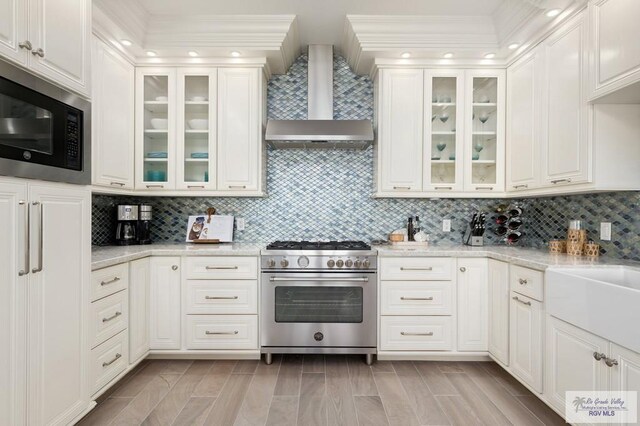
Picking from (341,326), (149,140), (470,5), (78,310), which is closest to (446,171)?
(470,5)

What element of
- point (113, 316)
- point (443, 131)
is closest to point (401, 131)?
point (443, 131)

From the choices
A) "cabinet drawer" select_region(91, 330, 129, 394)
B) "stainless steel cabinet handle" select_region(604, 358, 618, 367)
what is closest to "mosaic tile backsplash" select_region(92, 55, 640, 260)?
"cabinet drawer" select_region(91, 330, 129, 394)

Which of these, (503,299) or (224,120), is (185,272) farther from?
(503,299)

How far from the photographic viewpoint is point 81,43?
1816 millimetres

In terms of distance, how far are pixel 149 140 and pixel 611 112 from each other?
3.45 m

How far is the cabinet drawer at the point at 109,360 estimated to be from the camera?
212 cm

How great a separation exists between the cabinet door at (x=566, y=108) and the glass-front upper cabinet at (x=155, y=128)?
300 cm

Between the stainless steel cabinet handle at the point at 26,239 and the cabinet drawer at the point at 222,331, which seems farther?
the cabinet drawer at the point at 222,331

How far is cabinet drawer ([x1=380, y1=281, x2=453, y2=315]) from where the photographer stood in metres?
2.78

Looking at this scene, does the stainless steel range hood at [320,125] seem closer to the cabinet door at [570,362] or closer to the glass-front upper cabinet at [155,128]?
the glass-front upper cabinet at [155,128]

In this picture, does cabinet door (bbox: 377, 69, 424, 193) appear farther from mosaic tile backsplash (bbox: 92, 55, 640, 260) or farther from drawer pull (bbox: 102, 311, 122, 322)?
drawer pull (bbox: 102, 311, 122, 322)

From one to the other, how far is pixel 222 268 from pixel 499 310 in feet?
7.11

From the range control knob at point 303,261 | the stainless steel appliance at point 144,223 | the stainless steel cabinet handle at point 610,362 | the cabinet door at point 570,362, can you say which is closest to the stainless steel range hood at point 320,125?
the range control knob at point 303,261

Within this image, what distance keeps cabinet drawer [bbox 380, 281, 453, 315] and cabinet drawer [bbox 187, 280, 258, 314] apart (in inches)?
41.9
